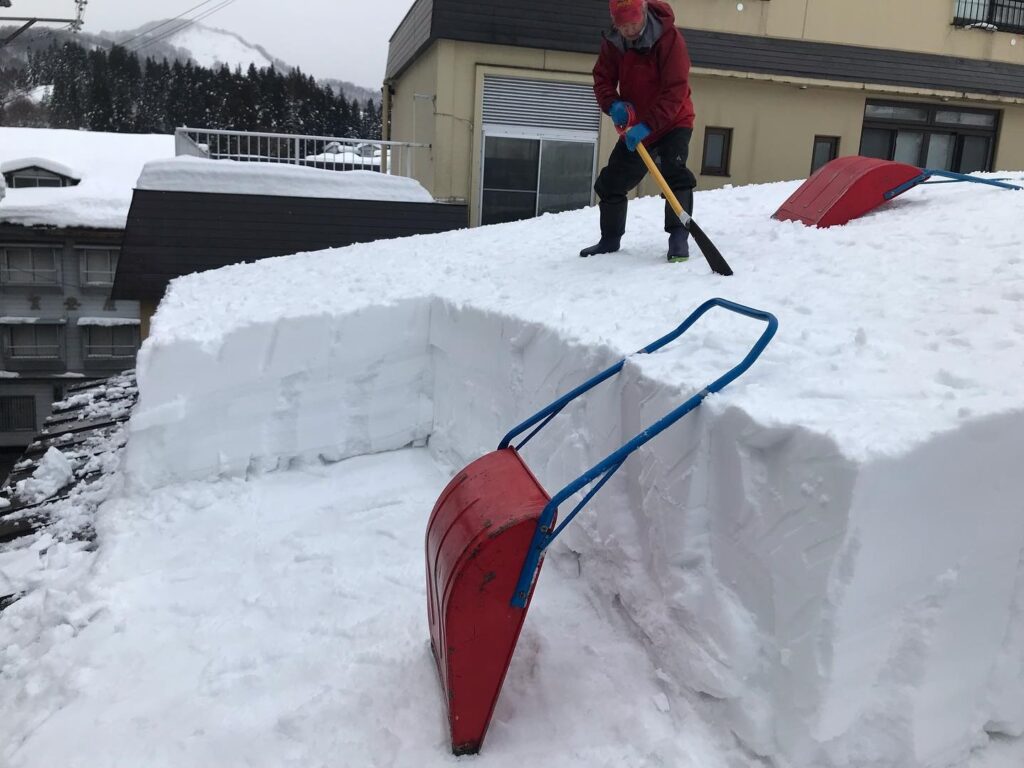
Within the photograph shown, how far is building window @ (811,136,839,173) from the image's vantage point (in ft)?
44.7

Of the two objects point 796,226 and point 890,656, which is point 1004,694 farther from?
point 796,226

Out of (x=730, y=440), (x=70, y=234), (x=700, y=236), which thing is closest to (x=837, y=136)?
(x=700, y=236)

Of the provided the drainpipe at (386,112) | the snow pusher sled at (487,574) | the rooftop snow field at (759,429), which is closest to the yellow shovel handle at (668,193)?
the rooftop snow field at (759,429)

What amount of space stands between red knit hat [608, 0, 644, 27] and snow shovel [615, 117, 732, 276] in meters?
0.56

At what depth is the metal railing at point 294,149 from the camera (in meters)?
10.6

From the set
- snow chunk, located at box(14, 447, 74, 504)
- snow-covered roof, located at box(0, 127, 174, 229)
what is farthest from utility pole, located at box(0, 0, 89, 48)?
snow chunk, located at box(14, 447, 74, 504)

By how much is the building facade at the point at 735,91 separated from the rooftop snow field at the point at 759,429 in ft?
26.3

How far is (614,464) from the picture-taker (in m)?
2.07

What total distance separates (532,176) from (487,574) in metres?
11.3

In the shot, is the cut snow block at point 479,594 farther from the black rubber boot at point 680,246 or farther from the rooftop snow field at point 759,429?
the black rubber boot at point 680,246

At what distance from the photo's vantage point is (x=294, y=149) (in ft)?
41.3

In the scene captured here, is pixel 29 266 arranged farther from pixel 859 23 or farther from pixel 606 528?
pixel 606 528

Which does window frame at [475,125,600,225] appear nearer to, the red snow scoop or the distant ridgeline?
the red snow scoop

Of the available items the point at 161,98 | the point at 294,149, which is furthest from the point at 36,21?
the point at 161,98
